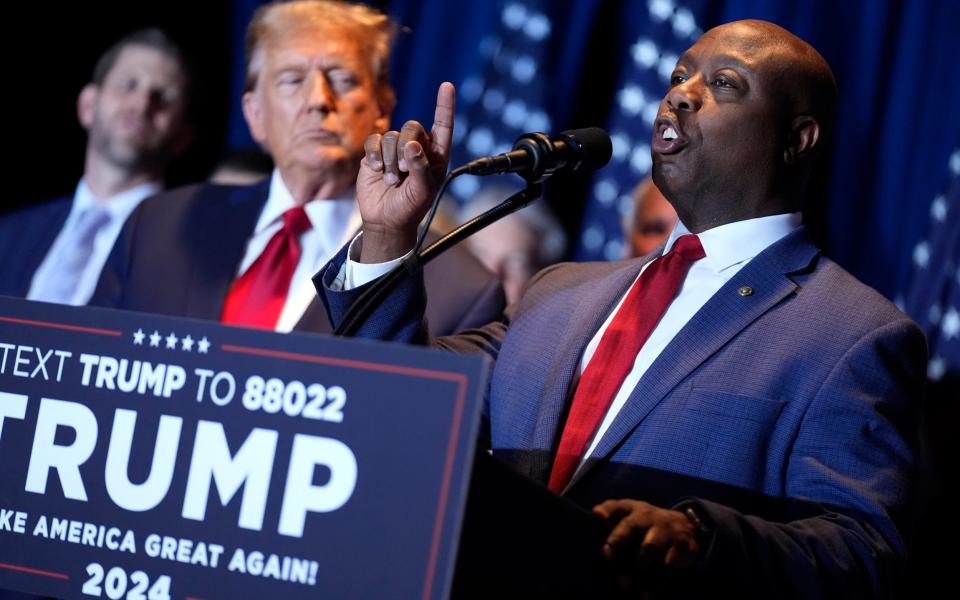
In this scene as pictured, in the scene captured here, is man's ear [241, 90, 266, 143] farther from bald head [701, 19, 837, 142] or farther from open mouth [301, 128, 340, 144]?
bald head [701, 19, 837, 142]

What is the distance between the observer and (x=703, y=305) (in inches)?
70.7

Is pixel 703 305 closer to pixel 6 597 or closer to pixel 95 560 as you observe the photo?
pixel 95 560

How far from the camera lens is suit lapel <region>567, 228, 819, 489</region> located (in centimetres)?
170

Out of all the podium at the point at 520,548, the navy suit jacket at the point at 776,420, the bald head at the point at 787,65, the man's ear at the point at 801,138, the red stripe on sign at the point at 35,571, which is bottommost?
the red stripe on sign at the point at 35,571

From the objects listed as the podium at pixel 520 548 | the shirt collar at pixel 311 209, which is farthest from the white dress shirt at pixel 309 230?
the podium at pixel 520 548

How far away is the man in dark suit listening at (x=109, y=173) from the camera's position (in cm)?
304

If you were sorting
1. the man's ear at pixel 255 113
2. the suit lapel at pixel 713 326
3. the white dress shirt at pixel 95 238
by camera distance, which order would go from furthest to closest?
the white dress shirt at pixel 95 238, the man's ear at pixel 255 113, the suit lapel at pixel 713 326

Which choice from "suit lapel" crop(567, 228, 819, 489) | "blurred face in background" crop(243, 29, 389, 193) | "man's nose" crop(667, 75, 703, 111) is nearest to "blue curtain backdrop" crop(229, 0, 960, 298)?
"blurred face in background" crop(243, 29, 389, 193)

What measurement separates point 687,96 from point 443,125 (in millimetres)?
397

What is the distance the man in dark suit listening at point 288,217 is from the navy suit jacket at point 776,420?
25.4 inches

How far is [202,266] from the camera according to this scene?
2.51 m

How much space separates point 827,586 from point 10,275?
88.8 inches

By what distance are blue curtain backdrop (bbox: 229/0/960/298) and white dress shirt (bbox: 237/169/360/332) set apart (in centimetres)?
54

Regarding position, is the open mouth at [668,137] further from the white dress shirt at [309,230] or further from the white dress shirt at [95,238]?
the white dress shirt at [95,238]
